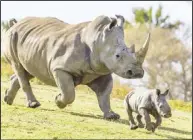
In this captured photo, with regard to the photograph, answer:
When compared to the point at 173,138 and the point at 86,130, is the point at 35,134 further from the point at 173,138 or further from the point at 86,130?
the point at 173,138

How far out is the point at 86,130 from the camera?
900cm

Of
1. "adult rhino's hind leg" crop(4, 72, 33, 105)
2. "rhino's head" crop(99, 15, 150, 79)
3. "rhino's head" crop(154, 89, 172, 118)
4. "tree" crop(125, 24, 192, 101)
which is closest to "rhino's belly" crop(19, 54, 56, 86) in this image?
"adult rhino's hind leg" crop(4, 72, 33, 105)

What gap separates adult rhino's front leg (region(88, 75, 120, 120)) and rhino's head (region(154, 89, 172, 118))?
1.54 metres

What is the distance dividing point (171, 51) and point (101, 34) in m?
31.2

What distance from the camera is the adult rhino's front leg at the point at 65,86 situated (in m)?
Answer: 10.5

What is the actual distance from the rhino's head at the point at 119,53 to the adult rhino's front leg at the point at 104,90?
1.07m

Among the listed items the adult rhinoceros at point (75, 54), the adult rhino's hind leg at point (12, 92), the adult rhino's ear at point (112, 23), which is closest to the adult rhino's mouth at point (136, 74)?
the adult rhinoceros at point (75, 54)

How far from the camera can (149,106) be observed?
959cm

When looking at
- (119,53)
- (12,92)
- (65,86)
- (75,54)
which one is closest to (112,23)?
(119,53)

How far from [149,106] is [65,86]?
1740mm

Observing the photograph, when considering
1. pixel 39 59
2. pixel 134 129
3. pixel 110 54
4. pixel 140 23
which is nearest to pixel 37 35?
pixel 39 59

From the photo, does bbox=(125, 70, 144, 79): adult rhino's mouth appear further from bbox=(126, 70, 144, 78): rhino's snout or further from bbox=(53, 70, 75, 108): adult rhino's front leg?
bbox=(53, 70, 75, 108): adult rhino's front leg

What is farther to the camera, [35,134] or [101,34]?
[101,34]

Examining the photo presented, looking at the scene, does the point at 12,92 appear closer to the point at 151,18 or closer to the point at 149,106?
the point at 149,106
